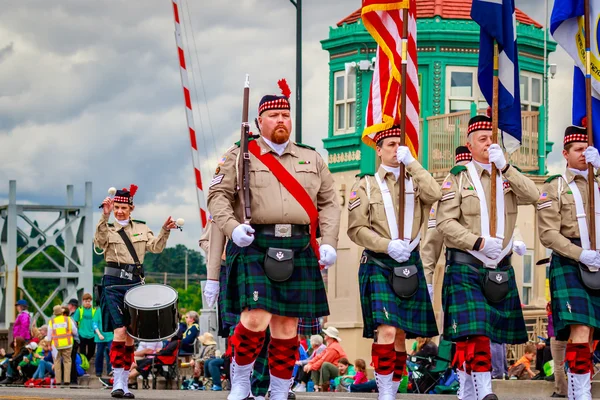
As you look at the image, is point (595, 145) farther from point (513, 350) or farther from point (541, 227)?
A: point (513, 350)

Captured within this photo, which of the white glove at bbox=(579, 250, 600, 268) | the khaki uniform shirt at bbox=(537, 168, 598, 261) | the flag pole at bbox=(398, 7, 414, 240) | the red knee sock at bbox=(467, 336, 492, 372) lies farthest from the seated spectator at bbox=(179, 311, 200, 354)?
the white glove at bbox=(579, 250, 600, 268)

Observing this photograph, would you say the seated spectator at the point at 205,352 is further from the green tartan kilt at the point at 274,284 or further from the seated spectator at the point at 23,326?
the green tartan kilt at the point at 274,284

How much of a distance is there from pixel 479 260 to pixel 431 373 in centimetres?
695

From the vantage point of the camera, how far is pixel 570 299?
1126 centimetres

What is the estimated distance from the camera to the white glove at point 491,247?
36.1ft

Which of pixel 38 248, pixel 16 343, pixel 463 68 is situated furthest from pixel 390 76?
pixel 38 248

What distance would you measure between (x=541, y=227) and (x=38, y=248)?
2657 centimetres

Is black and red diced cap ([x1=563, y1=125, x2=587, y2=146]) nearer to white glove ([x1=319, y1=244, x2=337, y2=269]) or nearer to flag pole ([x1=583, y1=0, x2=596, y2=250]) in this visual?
flag pole ([x1=583, y1=0, x2=596, y2=250])

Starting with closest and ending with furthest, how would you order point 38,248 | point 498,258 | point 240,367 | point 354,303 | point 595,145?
point 240,367 → point 498,258 → point 595,145 → point 354,303 → point 38,248

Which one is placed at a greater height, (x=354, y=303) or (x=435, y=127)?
(x=435, y=127)

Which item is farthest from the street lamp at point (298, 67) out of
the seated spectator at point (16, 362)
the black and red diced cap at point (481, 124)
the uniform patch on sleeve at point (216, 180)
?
the uniform patch on sleeve at point (216, 180)

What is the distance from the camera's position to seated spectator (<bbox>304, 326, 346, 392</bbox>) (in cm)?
2106

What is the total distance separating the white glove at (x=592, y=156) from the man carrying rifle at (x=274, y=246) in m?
2.30

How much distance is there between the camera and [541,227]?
11.5m
